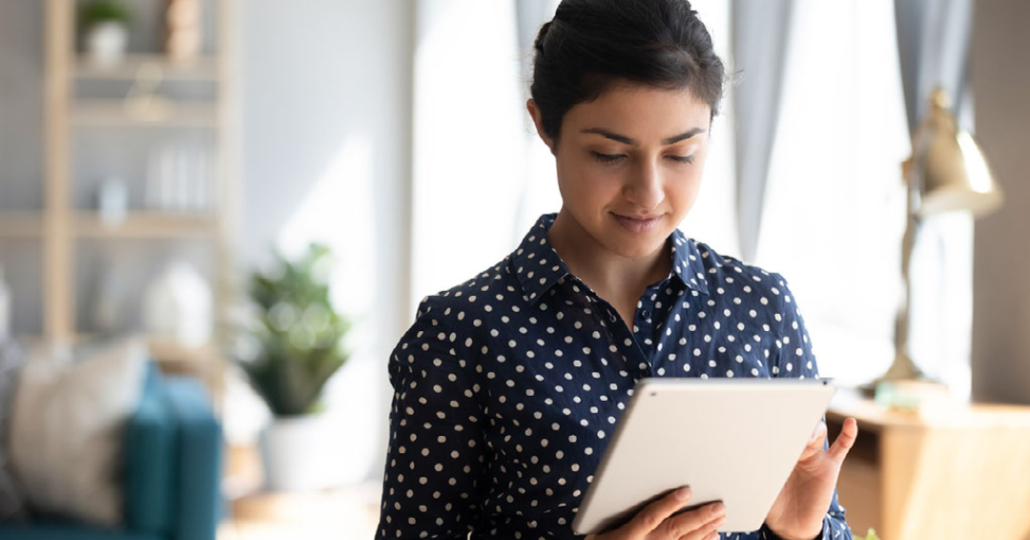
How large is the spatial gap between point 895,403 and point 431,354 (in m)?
1.66

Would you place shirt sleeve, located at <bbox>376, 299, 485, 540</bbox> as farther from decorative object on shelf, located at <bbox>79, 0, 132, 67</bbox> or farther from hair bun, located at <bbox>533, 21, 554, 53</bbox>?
decorative object on shelf, located at <bbox>79, 0, 132, 67</bbox>

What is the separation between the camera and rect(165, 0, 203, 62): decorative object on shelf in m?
4.61

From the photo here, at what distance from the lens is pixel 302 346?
4.10 meters

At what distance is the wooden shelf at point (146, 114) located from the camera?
452cm

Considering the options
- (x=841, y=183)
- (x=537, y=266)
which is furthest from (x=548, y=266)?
(x=841, y=183)

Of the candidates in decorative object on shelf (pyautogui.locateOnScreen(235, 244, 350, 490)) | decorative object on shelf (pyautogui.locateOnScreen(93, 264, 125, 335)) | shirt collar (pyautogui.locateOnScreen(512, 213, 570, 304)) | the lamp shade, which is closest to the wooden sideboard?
the lamp shade

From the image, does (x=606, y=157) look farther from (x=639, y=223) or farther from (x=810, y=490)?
(x=810, y=490)

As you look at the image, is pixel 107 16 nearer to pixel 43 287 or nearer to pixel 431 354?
pixel 43 287

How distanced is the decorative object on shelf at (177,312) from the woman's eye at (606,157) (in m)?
3.74

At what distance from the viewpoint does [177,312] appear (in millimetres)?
4641

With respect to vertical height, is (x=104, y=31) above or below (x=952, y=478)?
above

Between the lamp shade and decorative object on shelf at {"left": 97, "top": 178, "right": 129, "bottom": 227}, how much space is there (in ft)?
11.1

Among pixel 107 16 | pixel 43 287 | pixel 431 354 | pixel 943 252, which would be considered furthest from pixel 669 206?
pixel 43 287

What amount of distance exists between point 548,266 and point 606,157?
0.15 metres
